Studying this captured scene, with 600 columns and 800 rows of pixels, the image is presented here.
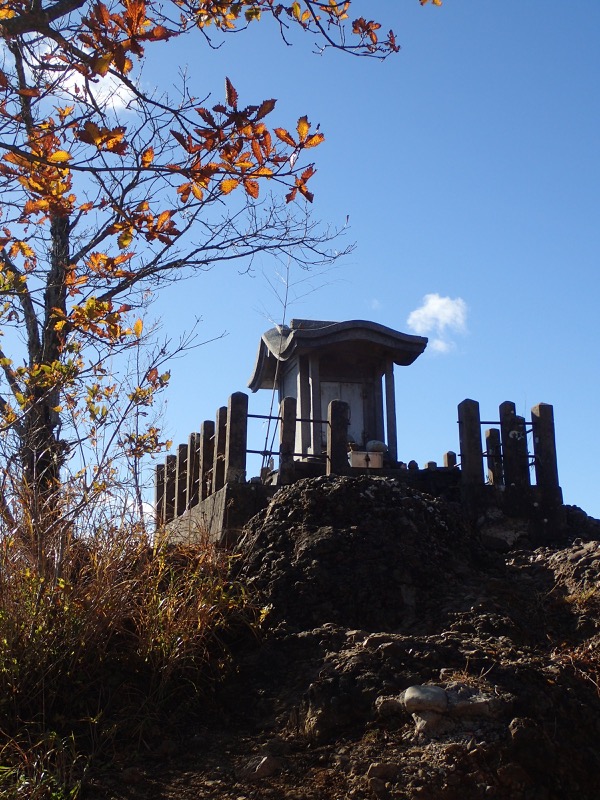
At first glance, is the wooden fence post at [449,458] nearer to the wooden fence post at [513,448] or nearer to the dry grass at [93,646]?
the wooden fence post at [513,448]

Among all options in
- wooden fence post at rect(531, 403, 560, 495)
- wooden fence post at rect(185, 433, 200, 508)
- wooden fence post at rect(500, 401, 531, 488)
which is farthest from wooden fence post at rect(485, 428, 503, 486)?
wooden fence post at rect(185, 433, 200, 508)

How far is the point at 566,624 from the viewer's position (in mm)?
5730

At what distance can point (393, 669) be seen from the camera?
4.45 meters

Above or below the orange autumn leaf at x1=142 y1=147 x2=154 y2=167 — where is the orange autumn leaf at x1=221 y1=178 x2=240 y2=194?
below

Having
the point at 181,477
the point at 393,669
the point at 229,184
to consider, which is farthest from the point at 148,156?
the point at 181,477

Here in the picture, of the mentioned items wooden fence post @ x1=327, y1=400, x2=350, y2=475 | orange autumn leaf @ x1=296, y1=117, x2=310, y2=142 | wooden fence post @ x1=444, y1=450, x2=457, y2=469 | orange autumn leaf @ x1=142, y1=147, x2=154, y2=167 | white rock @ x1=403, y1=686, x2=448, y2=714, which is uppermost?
wooden fence post @ x1=444, y1=450, x2=457, y2=469

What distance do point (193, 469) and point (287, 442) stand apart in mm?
2010

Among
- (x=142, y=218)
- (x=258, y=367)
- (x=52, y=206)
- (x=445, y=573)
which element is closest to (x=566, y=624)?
(x=445, y=573)

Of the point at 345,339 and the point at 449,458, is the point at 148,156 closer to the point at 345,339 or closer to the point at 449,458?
the point at 345,339

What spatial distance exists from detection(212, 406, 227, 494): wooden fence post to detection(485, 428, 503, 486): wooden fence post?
2.95 metres

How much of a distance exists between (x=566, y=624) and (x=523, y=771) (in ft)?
6.71

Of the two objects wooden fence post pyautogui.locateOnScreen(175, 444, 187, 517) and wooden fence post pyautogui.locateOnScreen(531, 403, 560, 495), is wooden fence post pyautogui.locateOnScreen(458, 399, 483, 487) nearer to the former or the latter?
wooden fence post pyautogui.locateOnScreen(531, 403, 560, 495)

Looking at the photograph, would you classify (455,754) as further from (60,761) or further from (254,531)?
(254,531)

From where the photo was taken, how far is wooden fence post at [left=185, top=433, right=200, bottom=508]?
32.9 feet
